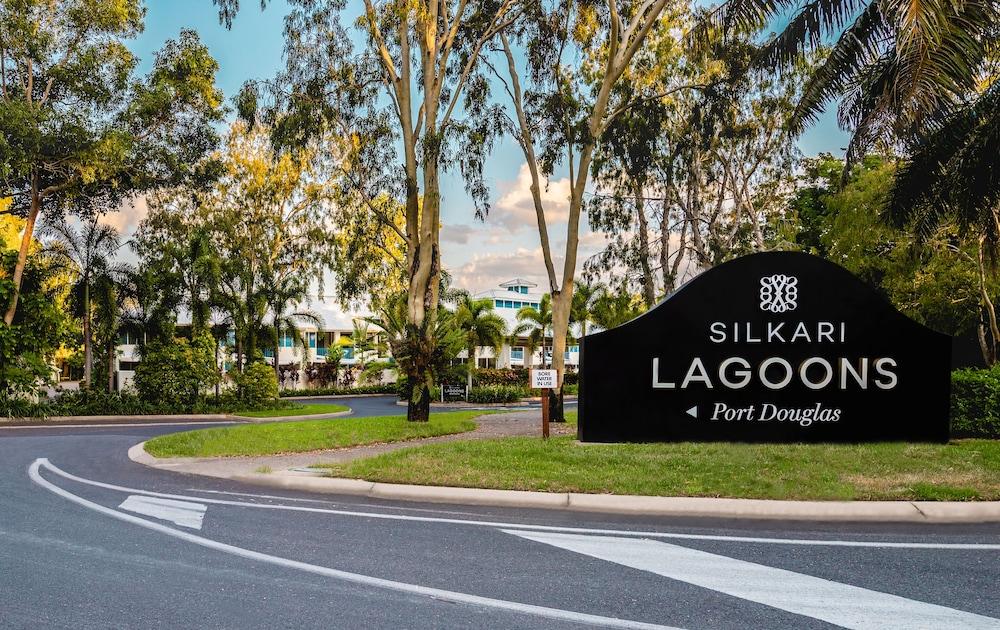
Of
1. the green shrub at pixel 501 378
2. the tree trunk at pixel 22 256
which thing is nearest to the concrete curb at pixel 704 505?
the tree trunk at pixel 22 256

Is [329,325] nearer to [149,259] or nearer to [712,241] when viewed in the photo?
[149,259]

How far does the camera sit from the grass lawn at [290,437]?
14602 mm

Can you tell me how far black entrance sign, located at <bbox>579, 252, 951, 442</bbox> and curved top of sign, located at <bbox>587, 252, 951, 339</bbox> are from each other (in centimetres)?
2

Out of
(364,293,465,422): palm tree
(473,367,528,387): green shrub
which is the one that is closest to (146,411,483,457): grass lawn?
(364,293,465,422): palm tree

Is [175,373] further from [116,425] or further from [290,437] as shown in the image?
[290,437]

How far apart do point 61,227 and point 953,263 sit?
1213 inches

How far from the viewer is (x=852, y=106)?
45.6 feet

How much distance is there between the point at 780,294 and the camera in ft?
41.0

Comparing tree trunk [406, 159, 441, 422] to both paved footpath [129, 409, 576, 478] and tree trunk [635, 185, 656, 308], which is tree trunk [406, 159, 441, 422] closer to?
paved footpath [129, 409, 576, 478]

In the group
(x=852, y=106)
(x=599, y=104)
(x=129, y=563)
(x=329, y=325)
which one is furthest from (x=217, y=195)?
(x=129, y=563)

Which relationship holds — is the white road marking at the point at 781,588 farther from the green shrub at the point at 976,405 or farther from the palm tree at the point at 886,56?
the green shrub at the point at 976,405

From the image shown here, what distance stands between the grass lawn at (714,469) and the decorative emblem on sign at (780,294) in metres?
2.30

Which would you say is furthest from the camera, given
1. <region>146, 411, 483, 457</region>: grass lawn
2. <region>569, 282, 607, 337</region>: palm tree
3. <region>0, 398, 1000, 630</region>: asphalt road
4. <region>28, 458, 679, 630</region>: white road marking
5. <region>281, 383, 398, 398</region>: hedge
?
<region>569, 282, 607, 337</region>: palm tree

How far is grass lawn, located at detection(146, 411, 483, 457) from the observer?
14602 millimetres
